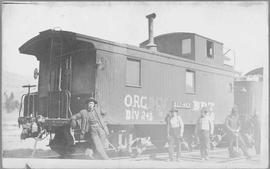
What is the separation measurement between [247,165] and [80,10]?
344 centimetres

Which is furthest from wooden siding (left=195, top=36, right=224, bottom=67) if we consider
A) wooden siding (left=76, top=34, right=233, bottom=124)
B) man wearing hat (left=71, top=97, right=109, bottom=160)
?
man wearing hat (left=71, top=97, right=109, bottom=160)

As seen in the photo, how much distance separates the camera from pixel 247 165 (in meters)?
5.56

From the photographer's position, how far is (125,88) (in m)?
5.33

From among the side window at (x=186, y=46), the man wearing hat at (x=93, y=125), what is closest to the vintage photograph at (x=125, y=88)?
the man wearing hat at (x=93, y=125)

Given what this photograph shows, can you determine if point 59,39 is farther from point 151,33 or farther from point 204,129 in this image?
point 204,129

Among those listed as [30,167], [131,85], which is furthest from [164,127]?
[30,167]

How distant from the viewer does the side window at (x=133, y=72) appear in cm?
542

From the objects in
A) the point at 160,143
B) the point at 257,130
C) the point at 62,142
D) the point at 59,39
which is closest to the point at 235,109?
the point at 257,130

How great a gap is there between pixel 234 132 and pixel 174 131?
38.0 inches

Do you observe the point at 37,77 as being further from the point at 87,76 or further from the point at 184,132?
the point at 184,132

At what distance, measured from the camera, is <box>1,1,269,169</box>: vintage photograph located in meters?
5.30

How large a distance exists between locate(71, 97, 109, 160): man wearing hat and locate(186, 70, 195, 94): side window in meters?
1.53

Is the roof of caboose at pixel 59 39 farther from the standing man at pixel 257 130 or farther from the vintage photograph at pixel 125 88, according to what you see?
the standing man at pixel 257 130

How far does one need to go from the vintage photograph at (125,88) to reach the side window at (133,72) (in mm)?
17
